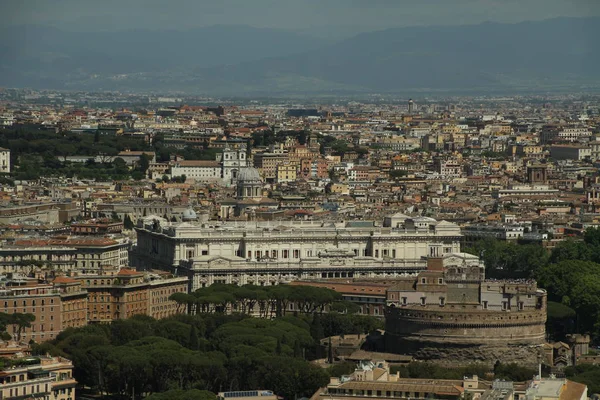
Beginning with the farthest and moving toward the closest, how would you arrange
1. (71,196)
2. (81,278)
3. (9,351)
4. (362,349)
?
1. (71,196)
2. (81,278)
3. (362,349)
4. (9,351)

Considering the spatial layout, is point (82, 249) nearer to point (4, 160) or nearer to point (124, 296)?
point (124, 296)

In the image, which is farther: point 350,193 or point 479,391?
point 350,193

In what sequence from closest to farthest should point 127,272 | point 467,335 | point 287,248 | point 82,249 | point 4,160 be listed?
point 467,335
point 127,272
point 82,249
point 287,248
point 4,160

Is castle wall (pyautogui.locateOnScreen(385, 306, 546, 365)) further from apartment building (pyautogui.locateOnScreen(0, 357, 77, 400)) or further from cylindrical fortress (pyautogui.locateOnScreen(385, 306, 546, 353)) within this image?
apartment building (pyautogui.locateOnScreen(0, 357, 77, 400))

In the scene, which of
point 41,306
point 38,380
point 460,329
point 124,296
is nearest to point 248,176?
point 124,296

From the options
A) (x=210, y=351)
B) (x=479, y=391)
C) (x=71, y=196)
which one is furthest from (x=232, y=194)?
(x=479, y=391)

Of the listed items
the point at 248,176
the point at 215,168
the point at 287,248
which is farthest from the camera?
the point at 215,168

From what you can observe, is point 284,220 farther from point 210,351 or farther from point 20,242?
point 210,351

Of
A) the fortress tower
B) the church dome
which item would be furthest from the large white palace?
the church dome

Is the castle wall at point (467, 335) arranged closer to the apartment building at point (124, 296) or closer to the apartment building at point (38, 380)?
the apartment building at point (124, 296)
